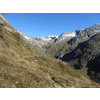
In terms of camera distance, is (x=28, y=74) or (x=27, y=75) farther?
(x=28, y=74)

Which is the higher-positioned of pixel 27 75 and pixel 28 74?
pixel 28 74
